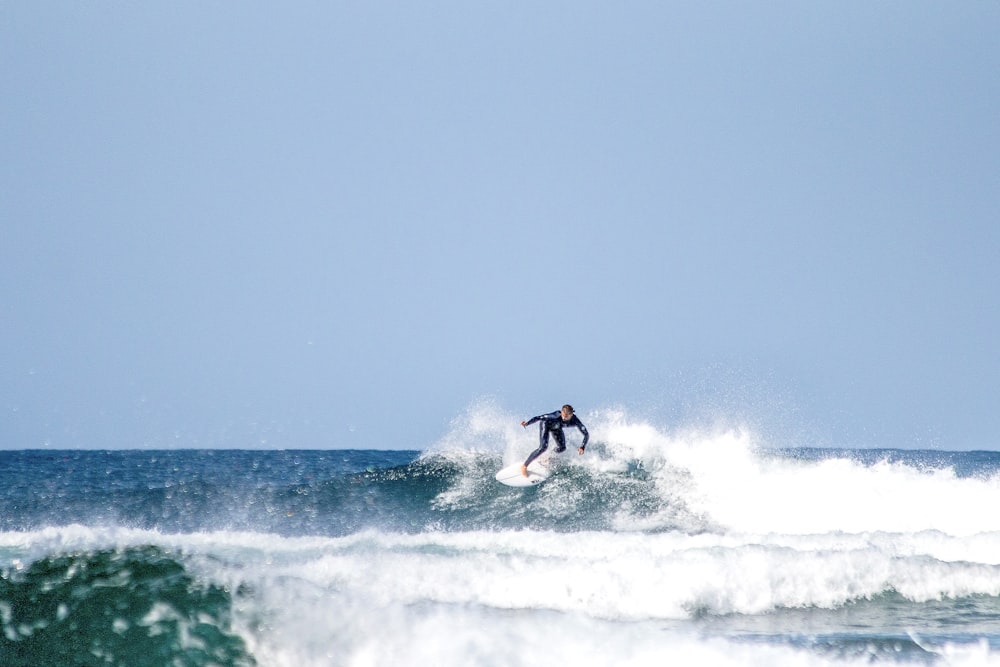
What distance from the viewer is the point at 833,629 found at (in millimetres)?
8695

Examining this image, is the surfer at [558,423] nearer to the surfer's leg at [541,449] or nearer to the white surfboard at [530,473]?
the surfer's leg at [541,449]

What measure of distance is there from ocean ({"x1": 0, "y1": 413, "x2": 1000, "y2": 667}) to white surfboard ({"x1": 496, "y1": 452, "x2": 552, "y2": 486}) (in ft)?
1.30

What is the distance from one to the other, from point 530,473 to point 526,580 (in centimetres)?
756

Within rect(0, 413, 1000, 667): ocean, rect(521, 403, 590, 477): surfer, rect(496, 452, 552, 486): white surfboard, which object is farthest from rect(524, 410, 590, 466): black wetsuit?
rect(0, 413, 1000, 667): ocean

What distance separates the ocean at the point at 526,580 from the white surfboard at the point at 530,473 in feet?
1.30

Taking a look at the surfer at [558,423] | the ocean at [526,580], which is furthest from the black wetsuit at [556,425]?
the ocean at [526,580]

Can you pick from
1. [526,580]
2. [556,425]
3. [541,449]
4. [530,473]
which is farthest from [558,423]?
[526,580]

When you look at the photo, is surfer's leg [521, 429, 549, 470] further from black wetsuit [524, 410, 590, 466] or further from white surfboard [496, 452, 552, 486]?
white surfboard [496, 452, 552, 486]

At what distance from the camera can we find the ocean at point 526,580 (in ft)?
22.2

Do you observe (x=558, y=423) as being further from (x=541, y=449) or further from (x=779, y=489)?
(x=779, y=489)

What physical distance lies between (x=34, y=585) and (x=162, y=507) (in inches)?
496

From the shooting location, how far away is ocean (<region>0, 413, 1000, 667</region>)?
6.78m

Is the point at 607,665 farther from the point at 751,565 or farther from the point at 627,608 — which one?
the point at 751,565

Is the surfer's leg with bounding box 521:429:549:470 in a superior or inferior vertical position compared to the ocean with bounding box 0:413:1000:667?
superior
